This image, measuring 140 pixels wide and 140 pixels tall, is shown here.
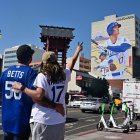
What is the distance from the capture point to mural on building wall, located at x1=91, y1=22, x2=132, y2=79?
509 ft

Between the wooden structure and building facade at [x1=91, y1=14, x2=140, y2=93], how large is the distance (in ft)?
183

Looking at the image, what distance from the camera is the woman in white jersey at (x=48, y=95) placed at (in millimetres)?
4172

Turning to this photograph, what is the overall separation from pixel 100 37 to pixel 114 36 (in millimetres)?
7024

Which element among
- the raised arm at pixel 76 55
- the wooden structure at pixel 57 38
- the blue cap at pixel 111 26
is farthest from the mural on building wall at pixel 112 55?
the raised arm at pixel 76 55

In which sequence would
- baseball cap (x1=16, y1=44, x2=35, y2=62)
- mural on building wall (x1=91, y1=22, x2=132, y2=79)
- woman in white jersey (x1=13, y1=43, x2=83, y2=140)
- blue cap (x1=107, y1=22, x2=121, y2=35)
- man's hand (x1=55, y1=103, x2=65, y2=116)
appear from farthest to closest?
blue cap (x1=107, y1=22, x2=121, y2=35)
mural on building wall (x1=91, y1=22, x2=132, y2=79)
baseball cap (x1=16, y1=44, x2=35, y2=62)
man's hand (x1=55, y1=103, x2=65, y2=116)
woman in white jersey (x1=13, y1=43, x2=83, y2=140)

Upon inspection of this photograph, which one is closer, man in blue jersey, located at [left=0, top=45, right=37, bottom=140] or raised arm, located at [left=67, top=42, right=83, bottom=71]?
man in blue jersey, located at [left=0, top=45, right=37, bottom=140]

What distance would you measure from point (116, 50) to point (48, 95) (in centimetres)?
15596

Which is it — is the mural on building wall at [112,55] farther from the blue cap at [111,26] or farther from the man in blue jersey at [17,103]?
the man in blue jersey at [17,103]

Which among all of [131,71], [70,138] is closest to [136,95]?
[70,138]

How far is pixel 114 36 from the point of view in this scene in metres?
162

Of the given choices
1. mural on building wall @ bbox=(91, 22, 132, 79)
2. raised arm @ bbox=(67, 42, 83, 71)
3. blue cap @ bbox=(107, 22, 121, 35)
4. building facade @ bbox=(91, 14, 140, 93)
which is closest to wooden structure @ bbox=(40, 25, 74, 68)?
building facade @ bbox=(91, 14, 140, 93)

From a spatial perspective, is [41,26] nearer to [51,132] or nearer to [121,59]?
[121,59]

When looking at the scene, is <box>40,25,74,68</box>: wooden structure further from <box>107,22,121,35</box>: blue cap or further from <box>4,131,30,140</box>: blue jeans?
<box>4,131,30,140</box>: blue jeans

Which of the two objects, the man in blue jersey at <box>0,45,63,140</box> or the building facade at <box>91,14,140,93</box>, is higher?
the building facade at <box>91,14,140,93</box>
